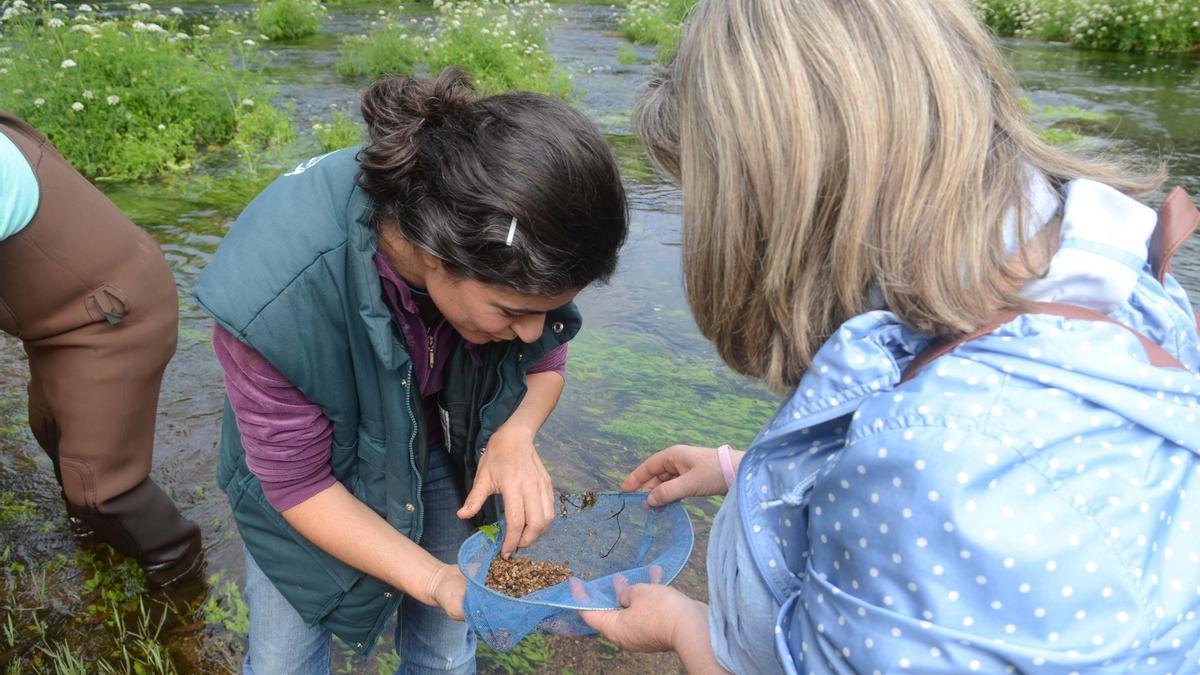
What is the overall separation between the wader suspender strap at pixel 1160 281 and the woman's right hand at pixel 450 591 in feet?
3.08

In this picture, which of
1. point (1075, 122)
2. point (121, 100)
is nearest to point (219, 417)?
point (121, 100)

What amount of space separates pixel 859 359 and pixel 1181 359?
41cm

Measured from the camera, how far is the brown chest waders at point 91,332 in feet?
7.10

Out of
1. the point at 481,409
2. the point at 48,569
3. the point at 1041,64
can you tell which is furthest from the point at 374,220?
the point at 1041,64

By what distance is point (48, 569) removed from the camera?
279cm

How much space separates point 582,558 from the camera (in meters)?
2.06

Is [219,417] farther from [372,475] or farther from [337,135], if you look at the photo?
[337,135]

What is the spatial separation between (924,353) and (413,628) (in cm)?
150

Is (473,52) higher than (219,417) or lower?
higher

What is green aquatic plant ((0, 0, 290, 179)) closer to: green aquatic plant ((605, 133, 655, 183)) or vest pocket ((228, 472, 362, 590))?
green aquatic plant ((605, 133, 655, 183))

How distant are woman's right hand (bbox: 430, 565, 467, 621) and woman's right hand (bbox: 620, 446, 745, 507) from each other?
0.47 metres

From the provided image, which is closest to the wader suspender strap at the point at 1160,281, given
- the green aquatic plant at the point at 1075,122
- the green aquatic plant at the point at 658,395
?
the green aquatic plant at the point at 658,395

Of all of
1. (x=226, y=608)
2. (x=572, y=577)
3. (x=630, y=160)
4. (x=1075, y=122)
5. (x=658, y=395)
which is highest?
(x=572, y=577)

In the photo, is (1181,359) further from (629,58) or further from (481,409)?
(629,58)
